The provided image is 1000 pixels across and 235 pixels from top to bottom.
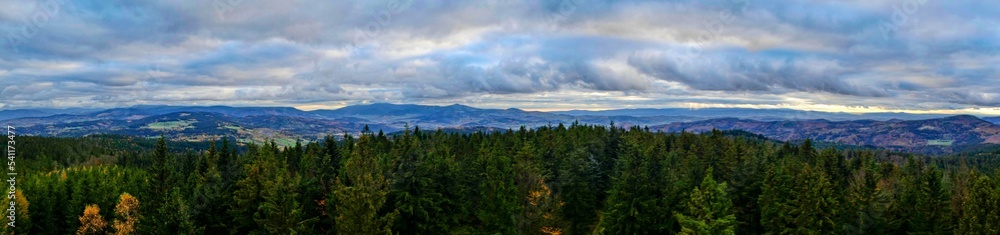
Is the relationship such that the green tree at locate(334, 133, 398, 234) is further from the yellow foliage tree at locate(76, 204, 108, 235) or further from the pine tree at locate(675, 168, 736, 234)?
the yellow foliage tree at locate(76, 204, 108, 235)

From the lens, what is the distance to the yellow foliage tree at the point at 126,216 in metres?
60.0

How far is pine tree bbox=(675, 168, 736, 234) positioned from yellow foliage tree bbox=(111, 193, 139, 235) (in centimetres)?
5773

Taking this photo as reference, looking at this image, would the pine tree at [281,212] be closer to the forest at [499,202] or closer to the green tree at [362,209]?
the forest at [499,202]

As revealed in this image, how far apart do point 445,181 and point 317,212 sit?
48.7ft

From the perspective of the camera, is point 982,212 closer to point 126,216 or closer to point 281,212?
point 281,212

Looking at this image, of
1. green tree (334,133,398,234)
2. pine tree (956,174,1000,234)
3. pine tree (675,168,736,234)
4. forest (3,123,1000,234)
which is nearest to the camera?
pine tree (675,168,736,234)

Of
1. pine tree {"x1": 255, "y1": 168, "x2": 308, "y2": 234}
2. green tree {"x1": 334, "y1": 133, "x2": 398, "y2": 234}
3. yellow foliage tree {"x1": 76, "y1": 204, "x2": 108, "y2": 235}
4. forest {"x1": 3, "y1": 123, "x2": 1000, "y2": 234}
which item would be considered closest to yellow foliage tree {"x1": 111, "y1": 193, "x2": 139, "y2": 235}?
forest {"x1": 3, "y1": 123, "x2": 1000, "y2": 234}

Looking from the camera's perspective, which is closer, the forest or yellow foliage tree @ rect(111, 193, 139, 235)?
the forest

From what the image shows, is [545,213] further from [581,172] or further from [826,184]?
[826,184]

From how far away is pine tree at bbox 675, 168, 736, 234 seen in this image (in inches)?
1352

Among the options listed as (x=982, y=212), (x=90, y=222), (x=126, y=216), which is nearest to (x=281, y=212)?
(x=126, y=216)

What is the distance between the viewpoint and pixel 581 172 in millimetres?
69438

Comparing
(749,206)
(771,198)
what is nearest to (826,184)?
(771,198)

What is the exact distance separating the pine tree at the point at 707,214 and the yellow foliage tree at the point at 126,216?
57729 millimetres
